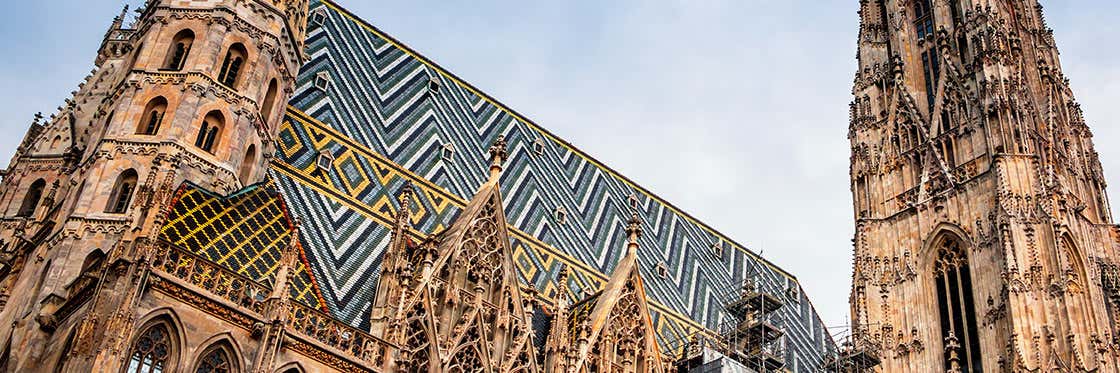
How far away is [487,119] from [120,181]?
12356 millimetres

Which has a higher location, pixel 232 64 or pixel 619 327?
pixel 232 64

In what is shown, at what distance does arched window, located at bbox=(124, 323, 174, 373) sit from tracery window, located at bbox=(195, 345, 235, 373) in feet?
1.55

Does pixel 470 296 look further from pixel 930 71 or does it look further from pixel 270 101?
pixel 930 71

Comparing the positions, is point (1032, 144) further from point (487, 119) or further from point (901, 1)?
point (487, 119)

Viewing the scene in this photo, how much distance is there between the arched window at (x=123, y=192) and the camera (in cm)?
1836

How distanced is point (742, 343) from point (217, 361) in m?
14.9

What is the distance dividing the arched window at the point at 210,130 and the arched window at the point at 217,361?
507 cm

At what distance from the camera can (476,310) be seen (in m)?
19.9

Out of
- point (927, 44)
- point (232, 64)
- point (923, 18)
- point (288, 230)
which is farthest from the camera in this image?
point (923, 18)

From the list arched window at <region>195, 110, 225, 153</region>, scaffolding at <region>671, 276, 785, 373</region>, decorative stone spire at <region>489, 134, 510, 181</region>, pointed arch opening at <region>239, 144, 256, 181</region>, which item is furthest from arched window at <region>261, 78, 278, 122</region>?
scaffolding at <region>671, 276, 785, 373</region>

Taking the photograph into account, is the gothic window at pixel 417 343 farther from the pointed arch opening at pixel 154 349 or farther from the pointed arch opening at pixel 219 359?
the pointed arch opening at pixel 154 349

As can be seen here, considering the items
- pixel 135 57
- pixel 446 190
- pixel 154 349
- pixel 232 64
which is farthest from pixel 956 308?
pixel 154 349

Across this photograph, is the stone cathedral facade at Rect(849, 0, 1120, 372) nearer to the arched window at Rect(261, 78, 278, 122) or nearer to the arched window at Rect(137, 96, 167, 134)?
the arched window at Rect(261, 78, 278, 122)

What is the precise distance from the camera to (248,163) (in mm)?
21312
